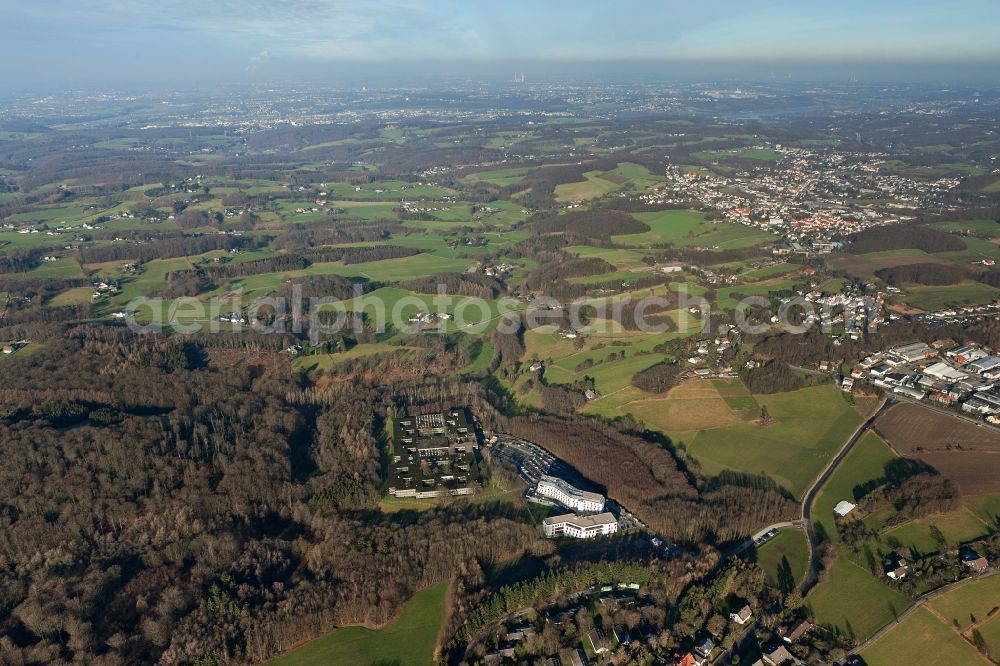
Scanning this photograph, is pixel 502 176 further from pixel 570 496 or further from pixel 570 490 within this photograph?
pixel 570 496

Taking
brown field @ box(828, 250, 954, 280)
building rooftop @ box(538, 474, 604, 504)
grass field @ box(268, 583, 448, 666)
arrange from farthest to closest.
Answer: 1. brown field @ box(828, 250, 954, 280)
2. building rooftop @ box(538, 474, 604, 504)
3. grass field @ box(268, 583, 448, 666)

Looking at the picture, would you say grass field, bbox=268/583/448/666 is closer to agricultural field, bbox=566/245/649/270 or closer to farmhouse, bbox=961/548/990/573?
→ farmhouse, bbox=961/548/990/573

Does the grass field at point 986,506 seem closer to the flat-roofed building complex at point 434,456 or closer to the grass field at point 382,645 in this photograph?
the flat-roofed building complex at point 434,456

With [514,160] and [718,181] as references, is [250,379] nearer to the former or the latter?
[718,181]

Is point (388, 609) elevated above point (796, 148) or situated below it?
below

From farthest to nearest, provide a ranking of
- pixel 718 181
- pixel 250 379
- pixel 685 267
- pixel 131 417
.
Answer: pixel 718 181 < pixel 685 267 < pixel 250 379 < pixel 131 417

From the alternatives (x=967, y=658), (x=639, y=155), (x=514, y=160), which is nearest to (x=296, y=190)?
(x=514, y=160)

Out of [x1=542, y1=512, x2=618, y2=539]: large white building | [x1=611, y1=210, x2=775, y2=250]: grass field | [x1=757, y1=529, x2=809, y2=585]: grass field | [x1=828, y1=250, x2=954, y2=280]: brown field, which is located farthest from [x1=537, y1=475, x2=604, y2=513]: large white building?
[x1=611, y1=210, x2=775, y2=250]: grass field

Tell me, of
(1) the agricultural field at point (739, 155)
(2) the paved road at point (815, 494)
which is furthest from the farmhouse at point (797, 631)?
(1) the agricultural field at point (739, 155)
